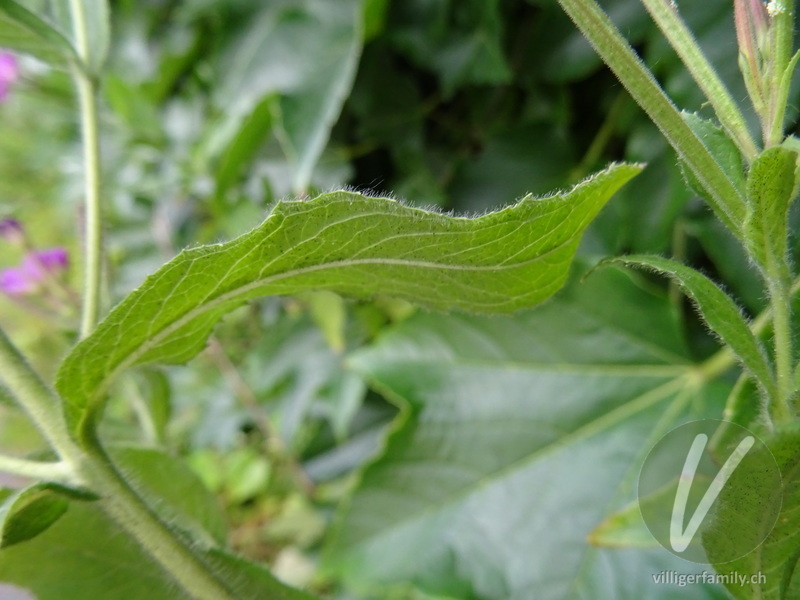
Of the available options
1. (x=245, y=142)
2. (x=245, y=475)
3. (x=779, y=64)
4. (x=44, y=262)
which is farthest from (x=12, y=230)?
(x=245, y=475)

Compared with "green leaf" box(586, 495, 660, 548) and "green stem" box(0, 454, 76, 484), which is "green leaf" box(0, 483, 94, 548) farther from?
"green leaf" box(586, 495, 660, 548)

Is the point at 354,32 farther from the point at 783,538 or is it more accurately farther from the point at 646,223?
the point at 783,538

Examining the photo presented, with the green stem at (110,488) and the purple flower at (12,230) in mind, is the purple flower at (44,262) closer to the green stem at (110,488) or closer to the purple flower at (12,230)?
the purple flower at (12,230)

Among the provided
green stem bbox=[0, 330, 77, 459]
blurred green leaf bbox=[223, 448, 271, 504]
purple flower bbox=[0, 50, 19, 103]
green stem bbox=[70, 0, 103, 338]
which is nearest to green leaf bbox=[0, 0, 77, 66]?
green stem bbox=[70, 0, 103, 338]

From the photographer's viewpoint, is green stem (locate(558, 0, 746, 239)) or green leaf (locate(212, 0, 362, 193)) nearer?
green stem (locate(558, 0, 746, 239))

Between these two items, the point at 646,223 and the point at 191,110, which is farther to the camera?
the point at 191,110

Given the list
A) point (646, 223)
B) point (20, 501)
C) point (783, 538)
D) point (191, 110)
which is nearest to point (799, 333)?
point (783, 538)

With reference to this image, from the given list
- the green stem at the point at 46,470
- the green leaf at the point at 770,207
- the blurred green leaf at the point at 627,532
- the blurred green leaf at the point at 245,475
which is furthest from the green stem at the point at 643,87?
the blurred green leaf at the point at 245,475
